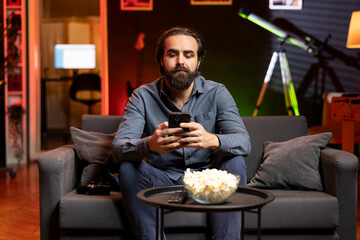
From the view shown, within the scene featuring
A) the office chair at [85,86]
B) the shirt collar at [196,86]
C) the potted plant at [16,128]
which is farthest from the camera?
the office chair at [85,86]

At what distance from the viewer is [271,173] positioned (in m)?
2.64

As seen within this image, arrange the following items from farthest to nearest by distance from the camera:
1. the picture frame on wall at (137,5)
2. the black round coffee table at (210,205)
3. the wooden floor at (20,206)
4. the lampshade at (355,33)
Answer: the picture frame on wall at (137,5) < the lampshade at (355,33) < the wooden floor at (20,206) < the black round coffee table at (210,205)

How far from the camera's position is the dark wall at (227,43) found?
6.16 metres

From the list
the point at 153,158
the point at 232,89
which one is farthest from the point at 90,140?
the point at 232,89

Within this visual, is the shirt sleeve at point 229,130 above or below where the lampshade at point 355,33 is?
below

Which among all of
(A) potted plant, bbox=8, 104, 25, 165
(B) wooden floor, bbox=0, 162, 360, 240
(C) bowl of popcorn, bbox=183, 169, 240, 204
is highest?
(C) bowl of popcorn, bbox=183, 169, 240, 204

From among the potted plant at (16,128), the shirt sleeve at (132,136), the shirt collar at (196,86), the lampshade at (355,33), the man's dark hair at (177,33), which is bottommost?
the potted plant at (16,128)

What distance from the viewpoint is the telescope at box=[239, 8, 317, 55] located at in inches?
239

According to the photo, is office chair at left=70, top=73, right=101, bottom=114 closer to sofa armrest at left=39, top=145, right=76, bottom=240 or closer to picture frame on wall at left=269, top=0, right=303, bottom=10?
picture frame on wall at left=269, top=0, right=303, bottom=10

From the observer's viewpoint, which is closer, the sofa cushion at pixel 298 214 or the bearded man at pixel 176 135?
the bearded man at pixel 176 135

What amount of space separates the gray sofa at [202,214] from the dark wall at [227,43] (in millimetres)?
3730

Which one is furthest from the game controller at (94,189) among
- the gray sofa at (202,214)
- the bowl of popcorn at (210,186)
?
the bowl of popcorn at (210,186)

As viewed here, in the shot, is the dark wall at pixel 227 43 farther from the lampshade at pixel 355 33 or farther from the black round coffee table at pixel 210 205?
the black round coffee table at pixel 210 205

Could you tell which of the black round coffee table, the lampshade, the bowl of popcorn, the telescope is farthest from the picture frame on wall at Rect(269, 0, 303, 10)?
the bowl of popcorn
